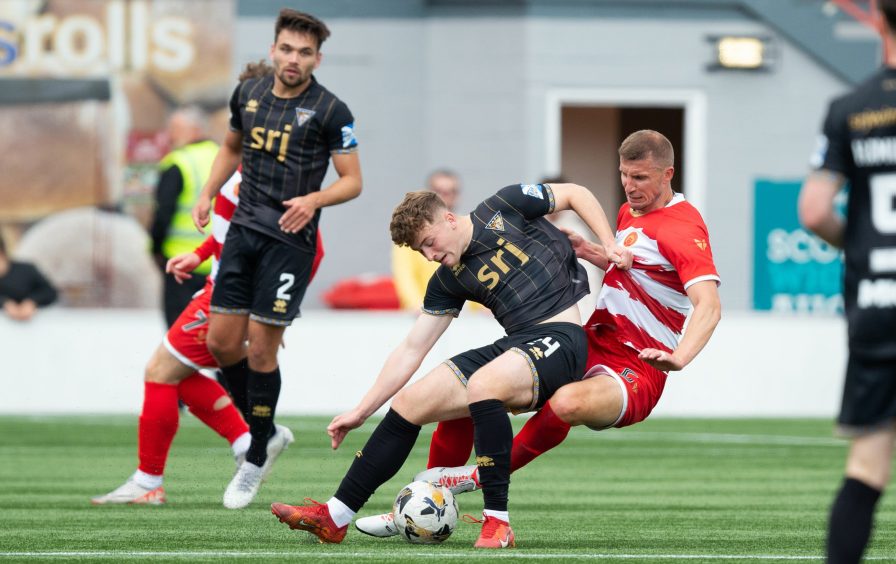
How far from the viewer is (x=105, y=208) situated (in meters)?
17.5

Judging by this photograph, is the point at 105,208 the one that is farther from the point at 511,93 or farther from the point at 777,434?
the point at 777,434

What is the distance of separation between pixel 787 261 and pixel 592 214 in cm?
1169

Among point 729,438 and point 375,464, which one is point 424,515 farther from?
point 729,438

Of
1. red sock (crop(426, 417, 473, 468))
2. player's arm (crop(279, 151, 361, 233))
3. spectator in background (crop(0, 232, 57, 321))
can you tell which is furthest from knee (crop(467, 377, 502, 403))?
spectator in background (crop(0, 232, 57, 321))

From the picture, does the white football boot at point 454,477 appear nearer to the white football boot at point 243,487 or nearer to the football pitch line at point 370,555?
the football pitch line at point 370,555

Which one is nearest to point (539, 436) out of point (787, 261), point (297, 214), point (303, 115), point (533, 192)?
point (533, 192)

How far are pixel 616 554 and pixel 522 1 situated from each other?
12.2 meters

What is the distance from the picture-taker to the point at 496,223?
6.45m

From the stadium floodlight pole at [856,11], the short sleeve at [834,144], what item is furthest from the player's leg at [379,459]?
the stadium floodlight pole at [856,11]

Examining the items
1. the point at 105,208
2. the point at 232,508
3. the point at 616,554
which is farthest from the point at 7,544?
the point at 105,208

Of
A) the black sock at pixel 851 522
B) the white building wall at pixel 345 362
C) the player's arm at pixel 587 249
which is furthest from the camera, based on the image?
the white building wall at pixel 345 362

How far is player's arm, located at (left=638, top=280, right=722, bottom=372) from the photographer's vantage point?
567 centimetres

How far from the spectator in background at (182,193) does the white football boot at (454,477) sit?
457 centimetres

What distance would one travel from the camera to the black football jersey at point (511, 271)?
20.9 ft
